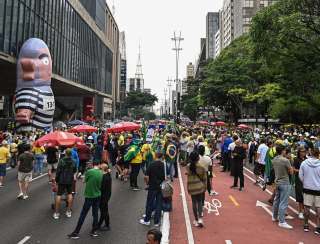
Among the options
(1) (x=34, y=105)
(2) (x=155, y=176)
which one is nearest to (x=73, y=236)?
(2) (x=155, y=176)

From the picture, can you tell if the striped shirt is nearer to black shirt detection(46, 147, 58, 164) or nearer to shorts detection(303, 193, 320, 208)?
black shirt detection(46, 147, 58, 164)

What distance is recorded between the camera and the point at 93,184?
340 inches

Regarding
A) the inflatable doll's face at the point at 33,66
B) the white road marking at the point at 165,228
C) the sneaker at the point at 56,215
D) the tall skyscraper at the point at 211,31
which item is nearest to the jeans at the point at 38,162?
the sneaker at the point at 56,215

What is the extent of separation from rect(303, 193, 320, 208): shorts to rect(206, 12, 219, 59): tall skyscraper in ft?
511

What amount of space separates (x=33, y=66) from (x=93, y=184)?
2388cm

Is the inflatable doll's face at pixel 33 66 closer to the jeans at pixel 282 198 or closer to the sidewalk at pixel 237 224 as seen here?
the sidewalk at pixel 237 224

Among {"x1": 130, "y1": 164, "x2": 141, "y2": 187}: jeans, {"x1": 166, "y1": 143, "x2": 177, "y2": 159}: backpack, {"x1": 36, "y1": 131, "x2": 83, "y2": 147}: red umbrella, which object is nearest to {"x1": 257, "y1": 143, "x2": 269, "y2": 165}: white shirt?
{"x1": 166, "y1": 143, "x2": 177, "y2": 159}: backpack

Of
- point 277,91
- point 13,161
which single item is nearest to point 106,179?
point 13,161

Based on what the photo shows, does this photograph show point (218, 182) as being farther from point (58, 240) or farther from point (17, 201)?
point (58, 240)

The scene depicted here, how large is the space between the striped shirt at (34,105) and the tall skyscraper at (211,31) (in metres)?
137

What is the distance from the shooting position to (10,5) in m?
32.5

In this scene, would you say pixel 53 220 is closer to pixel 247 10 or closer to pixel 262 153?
pixel 262 153

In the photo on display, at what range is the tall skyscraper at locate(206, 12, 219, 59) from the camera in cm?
16279

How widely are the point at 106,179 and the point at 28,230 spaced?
2.20 m
